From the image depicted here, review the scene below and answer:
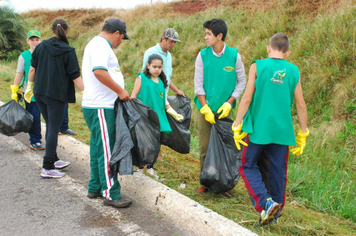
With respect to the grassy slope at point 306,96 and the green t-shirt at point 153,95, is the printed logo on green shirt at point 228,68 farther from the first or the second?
the grassy slope at point 306,96

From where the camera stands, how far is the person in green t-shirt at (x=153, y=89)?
174 inches

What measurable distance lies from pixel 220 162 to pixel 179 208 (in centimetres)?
69

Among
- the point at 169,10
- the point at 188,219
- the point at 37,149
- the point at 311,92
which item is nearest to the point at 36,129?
the point at 37,149

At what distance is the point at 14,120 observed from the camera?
205 inches

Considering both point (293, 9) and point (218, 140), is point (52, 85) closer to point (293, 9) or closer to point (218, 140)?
point (218, 140)

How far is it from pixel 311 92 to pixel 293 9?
160 inches

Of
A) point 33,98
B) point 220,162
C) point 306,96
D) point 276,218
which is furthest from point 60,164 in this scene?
point 306,96

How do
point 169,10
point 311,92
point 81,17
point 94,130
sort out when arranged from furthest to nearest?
point 81,17
point 169,10
point 311,92
point 94,130

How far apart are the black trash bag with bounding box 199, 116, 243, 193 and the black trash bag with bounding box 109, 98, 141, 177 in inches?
31.6

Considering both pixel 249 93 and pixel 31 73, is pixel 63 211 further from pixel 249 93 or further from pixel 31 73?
pixel 31 73

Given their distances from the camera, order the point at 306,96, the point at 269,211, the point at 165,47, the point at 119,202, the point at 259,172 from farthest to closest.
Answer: the point at 306,96 → the point at 165,47 → the point at 119,202 → the point at 259,172 → the point at 269,211

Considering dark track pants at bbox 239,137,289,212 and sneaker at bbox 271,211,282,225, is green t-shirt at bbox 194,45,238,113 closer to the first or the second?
dark track pants at bbox 239,137,289,212

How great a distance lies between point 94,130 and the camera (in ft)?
11.5

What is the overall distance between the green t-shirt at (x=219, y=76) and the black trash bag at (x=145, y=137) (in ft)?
2.29
